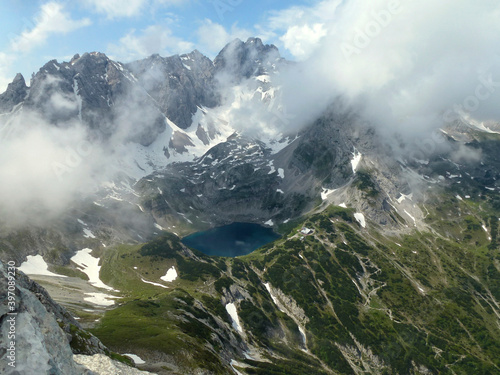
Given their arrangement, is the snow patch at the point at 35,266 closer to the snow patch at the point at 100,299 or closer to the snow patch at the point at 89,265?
the snow patch at the point at 89,265

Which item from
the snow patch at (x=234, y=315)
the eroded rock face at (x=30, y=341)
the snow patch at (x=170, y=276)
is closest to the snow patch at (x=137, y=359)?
the eroded rock face at (x=30, y=341)

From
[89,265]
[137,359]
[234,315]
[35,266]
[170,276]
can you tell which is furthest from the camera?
[89,265]

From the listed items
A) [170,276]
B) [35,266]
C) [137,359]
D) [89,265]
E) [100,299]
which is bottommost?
[137,359]

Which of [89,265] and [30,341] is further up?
[89,265]

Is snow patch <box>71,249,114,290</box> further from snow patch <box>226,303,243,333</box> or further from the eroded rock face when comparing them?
the eroded rock face

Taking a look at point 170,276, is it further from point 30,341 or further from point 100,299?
point 30,341

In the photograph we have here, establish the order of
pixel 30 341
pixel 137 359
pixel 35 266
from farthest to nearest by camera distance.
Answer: pixel 35 266 → pixel 137 359 → pixel 30 341

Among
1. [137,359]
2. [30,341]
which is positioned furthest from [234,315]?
[30,341]

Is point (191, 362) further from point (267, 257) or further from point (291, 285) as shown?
point (267, 257)
